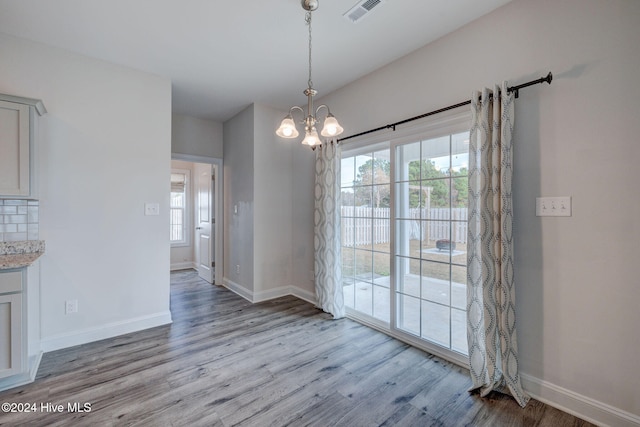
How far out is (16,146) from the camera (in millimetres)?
2266

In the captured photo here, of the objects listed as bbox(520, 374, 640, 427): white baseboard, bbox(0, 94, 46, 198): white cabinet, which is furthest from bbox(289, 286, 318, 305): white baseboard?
bbox(0, 94, 46, 198): white cabinet

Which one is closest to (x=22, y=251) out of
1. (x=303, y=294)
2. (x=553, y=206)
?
(x=303, y=294)

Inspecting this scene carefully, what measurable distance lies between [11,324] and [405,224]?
127 inches

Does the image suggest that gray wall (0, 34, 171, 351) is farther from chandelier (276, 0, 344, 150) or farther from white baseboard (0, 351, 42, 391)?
chandelier (276, 0, 344, 150)

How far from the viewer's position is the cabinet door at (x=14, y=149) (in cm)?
222

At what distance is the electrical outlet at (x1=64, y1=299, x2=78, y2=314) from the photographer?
269cm

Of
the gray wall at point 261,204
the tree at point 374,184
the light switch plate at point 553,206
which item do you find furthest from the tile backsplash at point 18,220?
the light switch plate at point 553,206

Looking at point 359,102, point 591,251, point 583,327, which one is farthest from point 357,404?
point 359,102

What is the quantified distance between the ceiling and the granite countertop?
71.5 inches

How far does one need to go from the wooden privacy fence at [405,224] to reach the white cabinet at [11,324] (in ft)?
9.63

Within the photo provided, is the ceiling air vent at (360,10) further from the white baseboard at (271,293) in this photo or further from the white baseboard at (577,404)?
the white baseboard at (271,293)

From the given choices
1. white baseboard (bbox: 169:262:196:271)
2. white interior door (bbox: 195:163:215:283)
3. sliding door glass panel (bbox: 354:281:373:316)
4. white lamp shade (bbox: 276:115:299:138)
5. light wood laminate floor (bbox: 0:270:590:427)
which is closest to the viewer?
light wood laminate floor (bbox: 0:270:590:427)

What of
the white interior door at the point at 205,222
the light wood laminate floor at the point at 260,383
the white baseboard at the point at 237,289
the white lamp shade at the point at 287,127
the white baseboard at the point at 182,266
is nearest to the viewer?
the light wood laminate floor at the point at 260,383

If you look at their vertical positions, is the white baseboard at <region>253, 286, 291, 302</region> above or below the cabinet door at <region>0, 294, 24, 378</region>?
below
